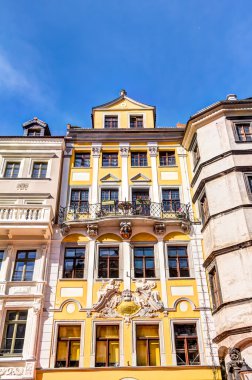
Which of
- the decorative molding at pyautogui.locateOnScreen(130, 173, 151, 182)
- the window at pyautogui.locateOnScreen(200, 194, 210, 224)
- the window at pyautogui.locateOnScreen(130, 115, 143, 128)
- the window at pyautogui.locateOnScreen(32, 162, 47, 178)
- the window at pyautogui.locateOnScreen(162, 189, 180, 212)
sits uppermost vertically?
the window at pyautogui.locateOnScreen(130, 115, 143, 128)

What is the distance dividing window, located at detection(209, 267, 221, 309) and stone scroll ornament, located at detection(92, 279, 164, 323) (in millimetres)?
2530

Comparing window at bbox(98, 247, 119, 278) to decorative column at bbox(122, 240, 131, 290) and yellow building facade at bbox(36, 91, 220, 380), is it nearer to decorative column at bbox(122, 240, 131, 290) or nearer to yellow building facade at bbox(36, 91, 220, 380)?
yellow building facade at bbox(36, 91, 220, 380)

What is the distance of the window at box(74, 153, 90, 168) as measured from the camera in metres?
23.5

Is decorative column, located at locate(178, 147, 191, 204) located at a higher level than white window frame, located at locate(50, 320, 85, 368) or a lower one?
higher

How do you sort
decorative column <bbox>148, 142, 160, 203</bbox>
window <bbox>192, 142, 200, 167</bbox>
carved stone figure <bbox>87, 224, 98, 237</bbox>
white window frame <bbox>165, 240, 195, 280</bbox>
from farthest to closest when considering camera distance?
window <bbox>192, 142, 200, 167</bbox>
decorative column <bbox>148, 142, 160, 203</bbox>
carved stone figure <bbox>87, 224, 98, 237</bbox>
white window frame <bbox>165, 240, 195, 280</bbox>

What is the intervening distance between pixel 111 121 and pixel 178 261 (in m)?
11.3

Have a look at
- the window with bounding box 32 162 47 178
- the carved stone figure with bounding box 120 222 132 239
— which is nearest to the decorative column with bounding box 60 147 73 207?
the window with bounding box 32 162 47 178

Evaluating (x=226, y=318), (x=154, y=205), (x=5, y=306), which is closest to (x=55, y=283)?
(x=5, y=306)

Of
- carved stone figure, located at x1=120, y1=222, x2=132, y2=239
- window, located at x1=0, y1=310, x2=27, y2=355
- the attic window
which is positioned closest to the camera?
window, located at x1=0, y1=310, x2=27, y2=355

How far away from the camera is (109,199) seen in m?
21.9

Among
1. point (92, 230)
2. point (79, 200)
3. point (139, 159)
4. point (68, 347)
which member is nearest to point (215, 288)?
point (92, 230)

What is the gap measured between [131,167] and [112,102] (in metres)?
6.05

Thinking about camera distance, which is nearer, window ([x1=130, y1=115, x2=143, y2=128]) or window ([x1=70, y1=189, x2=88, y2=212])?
window ([x1=70, y1=189, x2=88, y2=212])

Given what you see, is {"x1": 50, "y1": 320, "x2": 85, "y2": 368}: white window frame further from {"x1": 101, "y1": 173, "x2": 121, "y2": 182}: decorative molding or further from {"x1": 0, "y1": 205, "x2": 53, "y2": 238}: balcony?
{"x1": 101, "y1": 173, "x2": 121, "y2": 182}: decorative molding
